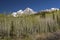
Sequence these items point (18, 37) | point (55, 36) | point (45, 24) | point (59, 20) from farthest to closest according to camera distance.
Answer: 1. point (59, 20)
2. point (45, 24)
3. point (55, 36)
4. point (18, 37)

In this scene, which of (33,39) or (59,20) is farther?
(59,20)

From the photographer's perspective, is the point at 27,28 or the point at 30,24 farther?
the point at 30,24

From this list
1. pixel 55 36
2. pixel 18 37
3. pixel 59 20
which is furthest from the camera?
pixel 59 20

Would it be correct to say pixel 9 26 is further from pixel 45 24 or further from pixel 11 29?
pixel 45 24

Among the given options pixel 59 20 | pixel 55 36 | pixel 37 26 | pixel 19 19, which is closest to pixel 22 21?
pixel 19 19

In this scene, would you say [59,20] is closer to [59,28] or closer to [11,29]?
[59,28]

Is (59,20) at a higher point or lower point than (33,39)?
higher

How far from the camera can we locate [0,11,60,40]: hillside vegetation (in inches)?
397

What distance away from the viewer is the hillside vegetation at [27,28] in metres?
10.1

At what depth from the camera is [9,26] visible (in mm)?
10203

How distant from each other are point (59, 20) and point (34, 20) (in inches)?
69.6

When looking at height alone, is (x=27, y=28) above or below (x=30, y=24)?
below

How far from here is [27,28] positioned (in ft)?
34.8

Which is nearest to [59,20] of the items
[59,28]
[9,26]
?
[59,28]
